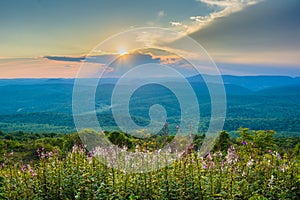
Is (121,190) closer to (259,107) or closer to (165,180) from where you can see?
(165,180)

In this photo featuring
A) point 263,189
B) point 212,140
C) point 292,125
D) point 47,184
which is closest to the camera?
point 263,189

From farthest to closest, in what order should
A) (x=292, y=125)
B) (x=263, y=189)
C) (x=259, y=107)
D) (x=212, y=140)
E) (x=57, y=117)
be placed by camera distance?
(x=259, y=107) < (x=57, y=117) < (x=292, y=125) < (x=212, y=140) < (x=263, y=189)

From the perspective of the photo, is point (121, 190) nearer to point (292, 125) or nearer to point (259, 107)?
point (292, 125)

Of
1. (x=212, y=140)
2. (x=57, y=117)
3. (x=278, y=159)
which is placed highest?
(x=278, y=159)

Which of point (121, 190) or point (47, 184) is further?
point (47, 184)

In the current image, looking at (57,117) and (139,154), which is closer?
(139,154)

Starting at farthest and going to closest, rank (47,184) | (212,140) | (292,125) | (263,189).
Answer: (292,125) < (212,140) < (47,184) < (263,189)

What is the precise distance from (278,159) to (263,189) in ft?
4.41

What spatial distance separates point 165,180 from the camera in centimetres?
639

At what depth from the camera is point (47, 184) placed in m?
6.77

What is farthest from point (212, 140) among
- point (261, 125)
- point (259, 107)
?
point (259, 107)

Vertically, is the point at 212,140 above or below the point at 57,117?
above

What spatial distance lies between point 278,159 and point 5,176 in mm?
6944

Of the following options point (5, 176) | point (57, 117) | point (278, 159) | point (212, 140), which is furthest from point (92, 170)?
point (57, 117)
